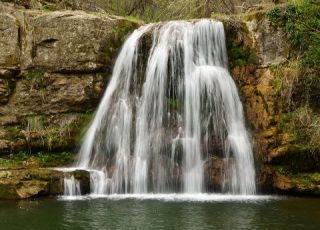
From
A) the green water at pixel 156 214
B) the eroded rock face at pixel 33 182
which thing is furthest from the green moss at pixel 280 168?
the eroded rock face at pixel 33 182

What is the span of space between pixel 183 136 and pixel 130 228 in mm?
4871

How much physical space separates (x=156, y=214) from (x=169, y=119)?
14.0ft

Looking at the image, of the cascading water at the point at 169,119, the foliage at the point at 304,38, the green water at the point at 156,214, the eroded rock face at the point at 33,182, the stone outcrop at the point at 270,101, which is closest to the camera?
the green water at the point at 156,214

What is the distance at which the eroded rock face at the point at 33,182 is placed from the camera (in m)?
10.4

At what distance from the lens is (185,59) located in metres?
13.7

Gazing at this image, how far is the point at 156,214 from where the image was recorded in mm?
8891

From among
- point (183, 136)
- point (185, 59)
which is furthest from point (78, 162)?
point (185, 59)

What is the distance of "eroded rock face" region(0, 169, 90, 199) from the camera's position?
34.2 feet

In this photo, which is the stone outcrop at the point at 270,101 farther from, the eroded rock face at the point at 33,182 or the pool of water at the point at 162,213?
the eroded rock face at the point at 33,182

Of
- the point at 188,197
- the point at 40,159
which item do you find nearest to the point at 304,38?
the point at 188,197

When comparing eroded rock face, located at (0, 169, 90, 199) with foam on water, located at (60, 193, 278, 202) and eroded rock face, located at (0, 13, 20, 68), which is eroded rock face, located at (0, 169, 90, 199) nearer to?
foam on water, located at (60, 193, 278, 202)

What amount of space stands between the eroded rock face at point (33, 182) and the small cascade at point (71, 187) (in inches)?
3.1

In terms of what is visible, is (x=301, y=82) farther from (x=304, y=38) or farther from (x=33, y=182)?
(x=33, y=182)

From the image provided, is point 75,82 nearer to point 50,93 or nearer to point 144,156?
point 50,93
